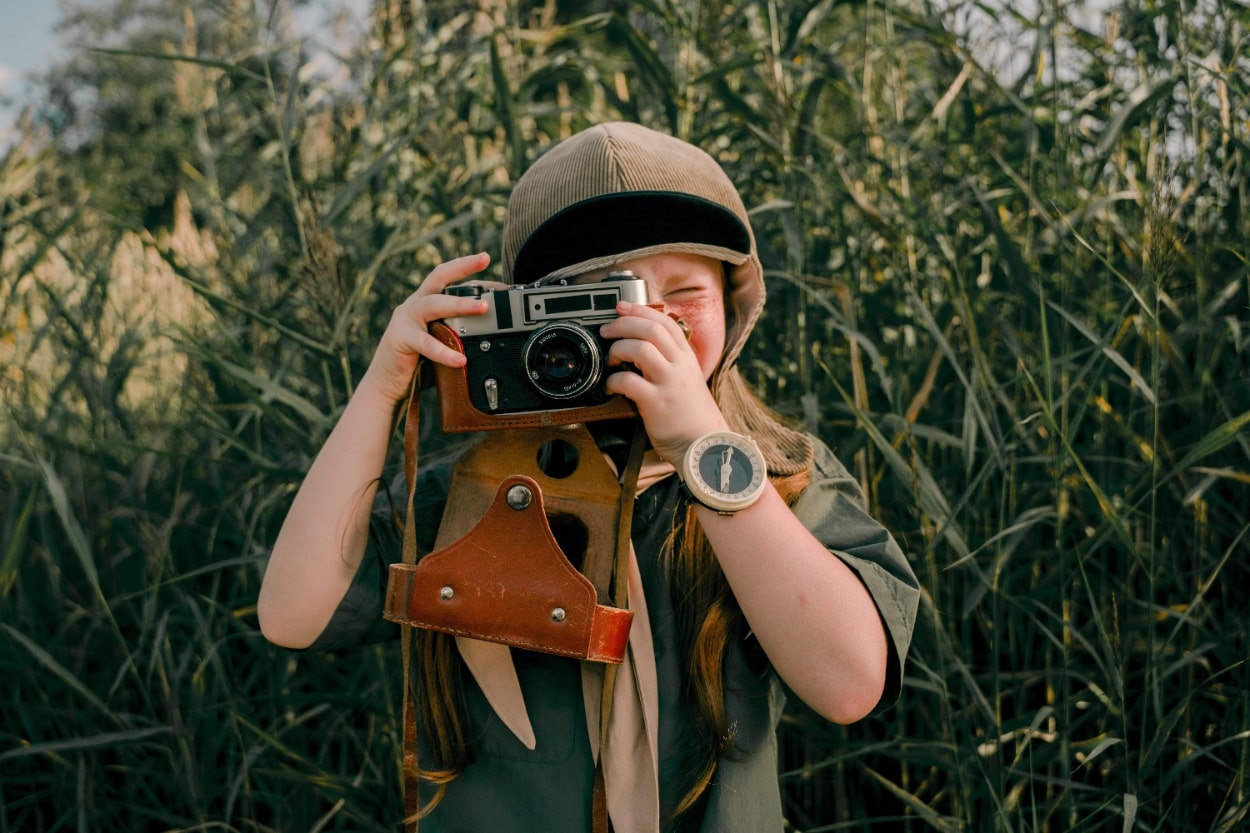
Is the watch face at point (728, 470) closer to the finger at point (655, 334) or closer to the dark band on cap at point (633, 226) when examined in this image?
the finger at point (655, 334)

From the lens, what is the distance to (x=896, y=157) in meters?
2.01

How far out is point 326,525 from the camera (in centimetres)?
108

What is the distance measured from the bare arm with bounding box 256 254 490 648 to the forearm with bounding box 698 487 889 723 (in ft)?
1.22

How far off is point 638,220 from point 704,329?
0.49 feet

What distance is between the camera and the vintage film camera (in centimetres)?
104

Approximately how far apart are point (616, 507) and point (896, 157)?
1.27m

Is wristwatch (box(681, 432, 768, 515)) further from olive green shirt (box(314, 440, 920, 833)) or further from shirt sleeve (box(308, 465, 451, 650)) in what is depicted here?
shirt sleeve (box(308, 465, 451, 650))

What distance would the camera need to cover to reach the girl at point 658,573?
0.97 meters

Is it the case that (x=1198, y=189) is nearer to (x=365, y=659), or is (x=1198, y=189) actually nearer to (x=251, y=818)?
(x=365, y=659)

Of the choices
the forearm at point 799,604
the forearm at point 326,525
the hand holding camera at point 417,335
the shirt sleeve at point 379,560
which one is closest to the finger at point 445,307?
the hand holding camera at point 417,335

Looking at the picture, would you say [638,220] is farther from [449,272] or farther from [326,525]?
[326,525]

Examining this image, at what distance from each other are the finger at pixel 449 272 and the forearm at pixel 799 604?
0.40m

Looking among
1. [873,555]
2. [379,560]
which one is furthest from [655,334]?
[379,560]

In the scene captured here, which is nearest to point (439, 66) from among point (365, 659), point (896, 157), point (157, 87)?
point (896, 157)
